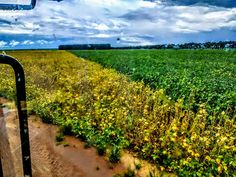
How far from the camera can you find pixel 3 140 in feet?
5.63

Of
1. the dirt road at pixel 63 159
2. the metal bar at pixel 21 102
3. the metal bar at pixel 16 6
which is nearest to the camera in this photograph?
the metal bar at pixel 16 6

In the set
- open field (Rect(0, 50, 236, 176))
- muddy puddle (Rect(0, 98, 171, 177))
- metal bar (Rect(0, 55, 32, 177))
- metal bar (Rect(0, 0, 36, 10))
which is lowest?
muddy puddle (Rect(0, 98, 171, 177))

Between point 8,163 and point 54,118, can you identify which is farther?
point 54,118

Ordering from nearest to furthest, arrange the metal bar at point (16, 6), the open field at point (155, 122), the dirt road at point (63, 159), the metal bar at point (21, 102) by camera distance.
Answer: the metal bar at point (16, 6)
the metal bar at point (21, 102)
the dirt road at point (63, 159)
the open field at point (155, 122)

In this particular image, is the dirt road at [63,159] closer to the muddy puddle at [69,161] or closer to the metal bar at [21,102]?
the muddy puddle at [69,161]

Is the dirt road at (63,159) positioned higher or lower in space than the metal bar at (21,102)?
lower

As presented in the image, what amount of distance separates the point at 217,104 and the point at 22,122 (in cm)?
478

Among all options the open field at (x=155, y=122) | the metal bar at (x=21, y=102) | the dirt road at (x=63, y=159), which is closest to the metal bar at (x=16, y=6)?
the metal bar at (x=21, y=102)

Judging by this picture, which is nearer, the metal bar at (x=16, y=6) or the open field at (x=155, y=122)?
the metal bar at (x=16, y=6)

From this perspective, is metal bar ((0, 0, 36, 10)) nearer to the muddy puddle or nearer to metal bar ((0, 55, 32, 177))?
metal bar ((0, 55, 32, 177))

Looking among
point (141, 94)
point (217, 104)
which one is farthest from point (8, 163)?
point (141, 94)

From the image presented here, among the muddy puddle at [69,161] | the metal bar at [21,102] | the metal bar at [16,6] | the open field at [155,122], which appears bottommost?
the muddy puddle at [69,161]

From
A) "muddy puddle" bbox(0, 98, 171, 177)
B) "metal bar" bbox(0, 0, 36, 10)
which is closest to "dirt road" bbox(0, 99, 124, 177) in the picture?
"muddy puddle" bbox(0, 98, 171, 177)

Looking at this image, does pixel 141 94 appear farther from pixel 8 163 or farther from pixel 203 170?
pixel 8 163
